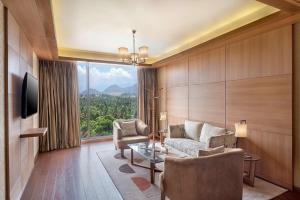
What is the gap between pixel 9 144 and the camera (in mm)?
2186

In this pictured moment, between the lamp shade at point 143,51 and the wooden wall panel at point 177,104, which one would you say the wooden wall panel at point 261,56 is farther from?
the lamp shade at point 143,51

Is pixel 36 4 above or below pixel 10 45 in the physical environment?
above

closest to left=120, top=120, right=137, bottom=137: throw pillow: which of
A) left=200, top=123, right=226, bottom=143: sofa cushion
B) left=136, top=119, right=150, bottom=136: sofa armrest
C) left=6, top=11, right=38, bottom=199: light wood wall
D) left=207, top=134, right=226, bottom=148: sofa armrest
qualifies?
left=136, top=119, right=150, bottom=136: sofa armrest

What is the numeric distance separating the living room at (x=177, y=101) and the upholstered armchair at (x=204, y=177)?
1 centimetres

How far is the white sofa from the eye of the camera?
3305 mm

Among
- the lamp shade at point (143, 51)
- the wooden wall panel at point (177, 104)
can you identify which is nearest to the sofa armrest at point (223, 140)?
the wooden wall panel at point (177, 104)

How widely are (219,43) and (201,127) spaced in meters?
1.95

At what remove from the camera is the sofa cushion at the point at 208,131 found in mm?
3695

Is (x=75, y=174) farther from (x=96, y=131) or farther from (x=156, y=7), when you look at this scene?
(x=156, y=7)

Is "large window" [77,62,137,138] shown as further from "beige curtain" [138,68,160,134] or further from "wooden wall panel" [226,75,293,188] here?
"wooden wall panel" [226,75,293,188]

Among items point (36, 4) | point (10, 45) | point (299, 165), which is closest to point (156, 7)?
point (36, 4)

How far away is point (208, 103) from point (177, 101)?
136 centimetres

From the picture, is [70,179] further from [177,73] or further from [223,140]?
[177,73]

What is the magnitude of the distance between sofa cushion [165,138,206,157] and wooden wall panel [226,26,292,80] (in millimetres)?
1577
